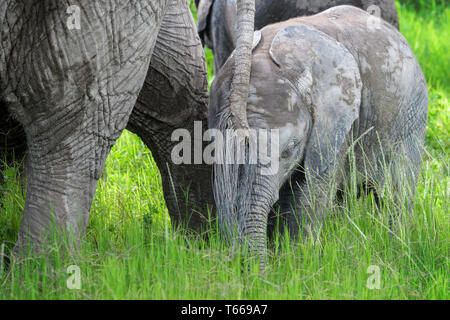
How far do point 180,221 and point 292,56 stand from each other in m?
1.00

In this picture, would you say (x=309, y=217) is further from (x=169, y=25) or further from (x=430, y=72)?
(x=430, y=72)

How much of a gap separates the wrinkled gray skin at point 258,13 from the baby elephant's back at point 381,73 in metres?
1.09

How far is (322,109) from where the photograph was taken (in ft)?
11.0

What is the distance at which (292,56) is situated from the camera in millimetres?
3330

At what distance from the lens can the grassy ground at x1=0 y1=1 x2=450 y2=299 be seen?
9.21 feet

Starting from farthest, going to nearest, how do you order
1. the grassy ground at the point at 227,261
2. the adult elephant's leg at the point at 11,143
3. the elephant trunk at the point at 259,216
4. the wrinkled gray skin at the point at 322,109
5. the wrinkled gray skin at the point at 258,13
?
1. the wrinkled gray skin at the point at 258,13
2. the adult elephant's leg at the point at 11,143
3. the wrinkled gray skin at the point at 322,109
4. the elephant trunk at the point at 259,216
5. the grassy ground at the point at 227,261

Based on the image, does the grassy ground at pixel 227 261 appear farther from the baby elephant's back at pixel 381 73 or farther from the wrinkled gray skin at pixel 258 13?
the wrinkled gray skin at pixel 258 13

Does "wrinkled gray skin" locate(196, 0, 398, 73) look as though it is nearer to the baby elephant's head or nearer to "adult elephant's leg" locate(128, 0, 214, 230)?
"adult elephant's leg" locate(128, 0, 214, 230)

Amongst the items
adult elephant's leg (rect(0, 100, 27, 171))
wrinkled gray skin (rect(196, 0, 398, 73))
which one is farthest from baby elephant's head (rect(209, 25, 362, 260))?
wrinkled gray skin (rect(196, 0, 398, 73))

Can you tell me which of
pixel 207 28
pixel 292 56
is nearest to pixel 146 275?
pixel 292 56

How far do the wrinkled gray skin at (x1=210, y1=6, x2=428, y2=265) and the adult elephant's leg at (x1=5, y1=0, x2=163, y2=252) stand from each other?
0.44 metres

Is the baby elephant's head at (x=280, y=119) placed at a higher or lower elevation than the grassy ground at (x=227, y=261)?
higher

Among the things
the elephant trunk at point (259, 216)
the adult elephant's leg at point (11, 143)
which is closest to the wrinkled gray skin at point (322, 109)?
the elephant trunk at point (259, 216)

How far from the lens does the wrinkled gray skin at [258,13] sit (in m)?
4.96
